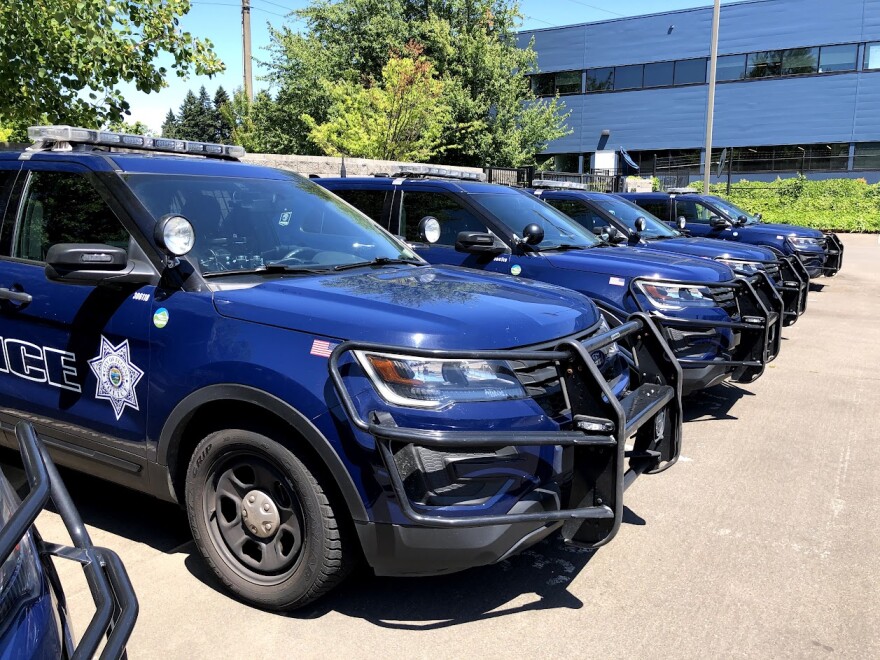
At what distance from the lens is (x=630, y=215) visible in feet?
31.4

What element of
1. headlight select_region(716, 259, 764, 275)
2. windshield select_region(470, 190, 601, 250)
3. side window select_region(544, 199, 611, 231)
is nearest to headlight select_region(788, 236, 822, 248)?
headlight select_region(716, 259, 764, 275)

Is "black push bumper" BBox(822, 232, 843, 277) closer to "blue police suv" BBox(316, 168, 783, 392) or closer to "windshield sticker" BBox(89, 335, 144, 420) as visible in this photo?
"blue police suv" BBox(316, 168, 783, 392)

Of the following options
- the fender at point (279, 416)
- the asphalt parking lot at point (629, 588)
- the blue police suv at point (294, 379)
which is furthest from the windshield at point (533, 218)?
the fender at point (279, 416)

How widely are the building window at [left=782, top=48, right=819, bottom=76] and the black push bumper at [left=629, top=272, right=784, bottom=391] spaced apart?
34.9 m

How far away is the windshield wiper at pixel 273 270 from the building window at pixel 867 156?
38027 millimetres

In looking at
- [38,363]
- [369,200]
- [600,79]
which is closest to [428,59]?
[600,79]

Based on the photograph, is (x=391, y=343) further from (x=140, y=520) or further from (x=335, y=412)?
(x=140, y=520)

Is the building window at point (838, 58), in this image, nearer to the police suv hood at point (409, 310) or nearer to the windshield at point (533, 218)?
the windshield at point (533, 218)

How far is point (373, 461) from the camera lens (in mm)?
2656

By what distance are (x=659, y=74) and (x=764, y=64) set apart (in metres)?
5.06

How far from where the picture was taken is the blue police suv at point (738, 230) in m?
13.2

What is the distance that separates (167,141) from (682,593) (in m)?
3.70

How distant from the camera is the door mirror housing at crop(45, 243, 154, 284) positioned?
10.0 feet

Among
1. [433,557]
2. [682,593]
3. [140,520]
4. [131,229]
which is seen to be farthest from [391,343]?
[140,520]
